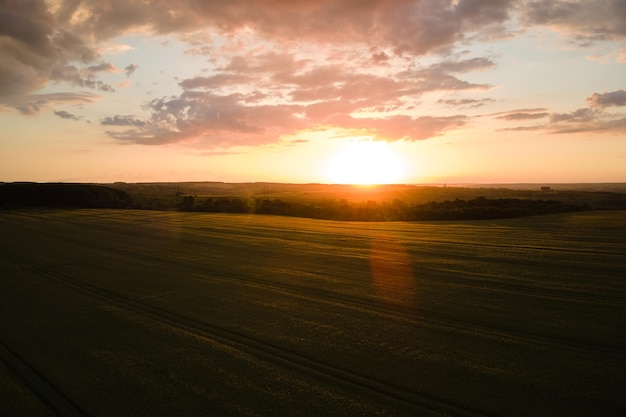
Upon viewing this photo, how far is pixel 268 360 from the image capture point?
17.2 ft

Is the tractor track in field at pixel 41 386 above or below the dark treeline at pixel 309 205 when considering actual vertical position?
below

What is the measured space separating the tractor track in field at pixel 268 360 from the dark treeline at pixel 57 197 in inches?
1559

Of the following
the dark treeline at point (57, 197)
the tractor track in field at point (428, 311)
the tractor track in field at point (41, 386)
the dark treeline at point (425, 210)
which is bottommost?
the tractor track in field at point (41, 386)

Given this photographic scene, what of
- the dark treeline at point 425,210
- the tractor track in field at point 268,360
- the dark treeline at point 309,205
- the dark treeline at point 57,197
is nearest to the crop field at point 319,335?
the tractor track in field at point 268,360

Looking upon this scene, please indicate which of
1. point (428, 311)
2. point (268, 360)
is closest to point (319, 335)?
point (268, 360)

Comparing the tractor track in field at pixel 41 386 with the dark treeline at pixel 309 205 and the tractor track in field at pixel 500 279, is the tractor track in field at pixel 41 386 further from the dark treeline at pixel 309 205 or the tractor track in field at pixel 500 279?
the dark treeline at pixel 309 205

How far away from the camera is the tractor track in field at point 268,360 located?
413 cm

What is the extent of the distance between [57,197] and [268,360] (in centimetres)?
4690

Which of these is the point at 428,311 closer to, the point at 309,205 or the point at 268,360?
the point at 268,360

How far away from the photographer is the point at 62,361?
540cm

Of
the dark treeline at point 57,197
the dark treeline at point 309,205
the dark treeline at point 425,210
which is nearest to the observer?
the dark treeline at point 425,210

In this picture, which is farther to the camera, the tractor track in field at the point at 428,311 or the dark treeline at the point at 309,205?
the dark treeline at the point at 309,205

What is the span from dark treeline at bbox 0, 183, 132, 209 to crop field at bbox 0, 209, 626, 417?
33.7 meters

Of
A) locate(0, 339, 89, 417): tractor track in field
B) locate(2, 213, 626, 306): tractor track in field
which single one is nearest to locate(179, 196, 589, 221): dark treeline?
locate(2, 213, 626, 306): tractor track in field
